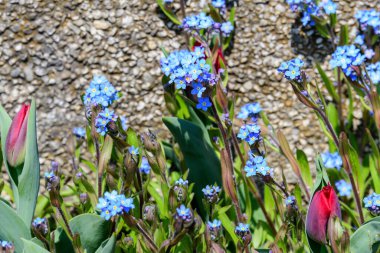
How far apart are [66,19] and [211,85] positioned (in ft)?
2.78

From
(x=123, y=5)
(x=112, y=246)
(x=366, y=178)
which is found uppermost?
(x=123, y=5)

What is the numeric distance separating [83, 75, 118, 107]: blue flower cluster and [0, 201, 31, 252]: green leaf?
1.16 ft

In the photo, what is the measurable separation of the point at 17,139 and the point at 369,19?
1.27 m

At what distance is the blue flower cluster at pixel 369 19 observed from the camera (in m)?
2.57

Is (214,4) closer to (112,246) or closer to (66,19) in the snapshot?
(66,19)

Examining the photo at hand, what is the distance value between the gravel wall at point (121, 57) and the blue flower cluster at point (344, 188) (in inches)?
7.4

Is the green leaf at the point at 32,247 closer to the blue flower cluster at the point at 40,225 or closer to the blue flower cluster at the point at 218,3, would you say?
the blue flower cluster at the point at 40,225

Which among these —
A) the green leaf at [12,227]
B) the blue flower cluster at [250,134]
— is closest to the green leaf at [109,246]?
the green leaf at [12,227]

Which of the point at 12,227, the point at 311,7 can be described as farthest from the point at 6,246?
the point at 311,7

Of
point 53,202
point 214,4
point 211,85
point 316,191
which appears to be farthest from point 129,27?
point 316,191

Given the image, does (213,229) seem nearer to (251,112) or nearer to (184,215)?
(184,215)

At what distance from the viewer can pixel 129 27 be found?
2658 millimetres

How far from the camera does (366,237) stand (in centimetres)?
187

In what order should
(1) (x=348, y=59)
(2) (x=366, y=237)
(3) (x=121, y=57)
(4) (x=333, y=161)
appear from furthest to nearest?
(3) (x=121, y=57), (4) (x=333, y=161), (1) (x=348, y=59), (2) (x=366, y=237)
